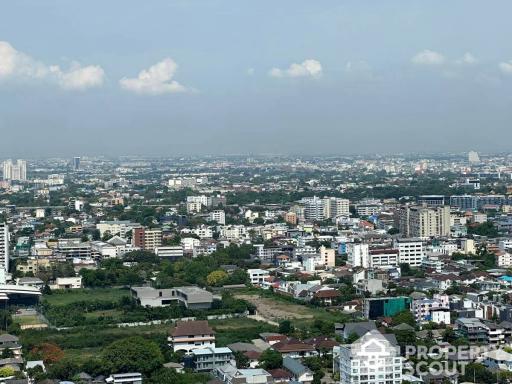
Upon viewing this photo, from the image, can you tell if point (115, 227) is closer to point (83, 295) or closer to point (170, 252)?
point (170, 252)

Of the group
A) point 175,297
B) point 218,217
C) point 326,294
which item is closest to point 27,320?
point 175,297

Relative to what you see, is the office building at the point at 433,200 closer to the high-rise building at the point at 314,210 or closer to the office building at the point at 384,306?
the high-rise building at the point at 314,210

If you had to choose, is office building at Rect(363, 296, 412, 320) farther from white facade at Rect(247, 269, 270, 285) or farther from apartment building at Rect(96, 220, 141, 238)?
apartment building at Rect(96, 220, 141, 238)

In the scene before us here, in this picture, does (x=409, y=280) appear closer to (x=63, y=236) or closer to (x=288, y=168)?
(x=63, y=236)

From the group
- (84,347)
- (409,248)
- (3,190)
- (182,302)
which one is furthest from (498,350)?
(3,190)

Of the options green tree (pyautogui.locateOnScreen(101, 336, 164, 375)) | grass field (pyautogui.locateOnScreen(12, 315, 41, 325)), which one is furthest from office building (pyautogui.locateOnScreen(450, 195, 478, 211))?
green tree (pyautogui.locateOnScreen(101, 336, 164, 375))

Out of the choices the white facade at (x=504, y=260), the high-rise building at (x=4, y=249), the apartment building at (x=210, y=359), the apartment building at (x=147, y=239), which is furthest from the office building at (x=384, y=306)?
the apartment building at (x=147, y=239)
